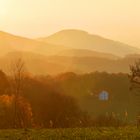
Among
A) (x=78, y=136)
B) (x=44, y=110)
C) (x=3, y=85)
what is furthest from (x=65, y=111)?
(x=78, y=136)

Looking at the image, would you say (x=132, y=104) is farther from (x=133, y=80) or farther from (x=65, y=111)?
(x=133, y=80)

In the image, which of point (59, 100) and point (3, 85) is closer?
point (3, 85)

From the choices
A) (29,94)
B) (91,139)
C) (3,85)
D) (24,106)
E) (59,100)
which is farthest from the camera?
(29,94)

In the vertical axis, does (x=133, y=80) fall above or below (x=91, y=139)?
above

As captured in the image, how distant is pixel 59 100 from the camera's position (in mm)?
109125

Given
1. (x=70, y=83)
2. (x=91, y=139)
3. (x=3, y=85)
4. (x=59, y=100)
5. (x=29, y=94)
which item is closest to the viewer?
(x=91, y=139)

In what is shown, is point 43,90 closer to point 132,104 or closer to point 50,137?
point 132,104

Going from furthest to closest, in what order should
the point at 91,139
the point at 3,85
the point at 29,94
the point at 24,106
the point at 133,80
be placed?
the point at 29,94 → the point at 3,85 → the point at 24,106 → the point at 133,80 → the point at 91,139

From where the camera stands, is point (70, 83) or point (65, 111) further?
point (70, 83)

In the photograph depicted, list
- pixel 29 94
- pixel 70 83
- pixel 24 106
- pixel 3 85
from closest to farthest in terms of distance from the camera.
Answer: pixel 24 106 → pixel 3 85 → pixel 29 94 → pixel 70 83

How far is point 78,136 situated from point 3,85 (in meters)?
81.4

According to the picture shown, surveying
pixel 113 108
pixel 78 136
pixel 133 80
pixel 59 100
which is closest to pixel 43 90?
pixel 59 100

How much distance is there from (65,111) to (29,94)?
85.5 feet

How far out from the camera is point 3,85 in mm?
102375
